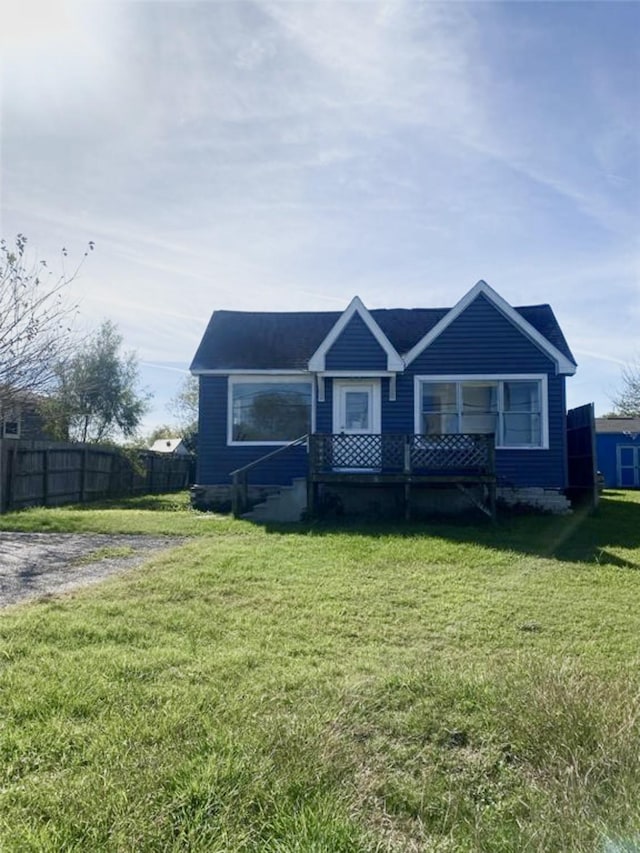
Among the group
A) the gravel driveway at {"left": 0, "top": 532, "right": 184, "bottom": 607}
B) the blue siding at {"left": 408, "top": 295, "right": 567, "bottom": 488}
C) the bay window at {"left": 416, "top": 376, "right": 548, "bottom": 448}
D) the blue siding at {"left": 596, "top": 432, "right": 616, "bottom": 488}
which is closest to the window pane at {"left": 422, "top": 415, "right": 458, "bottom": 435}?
the bay window at {"left": 416, "top": 376, "right": 548, "bottom": 448}

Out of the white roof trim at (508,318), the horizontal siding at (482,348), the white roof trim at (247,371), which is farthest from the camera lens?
the white roof trim at (247,371)

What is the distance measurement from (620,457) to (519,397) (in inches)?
596

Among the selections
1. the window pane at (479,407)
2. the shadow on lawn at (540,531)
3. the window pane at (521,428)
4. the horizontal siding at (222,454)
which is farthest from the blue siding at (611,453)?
the horizontal siding at (222,454)

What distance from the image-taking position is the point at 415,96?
26.2ft

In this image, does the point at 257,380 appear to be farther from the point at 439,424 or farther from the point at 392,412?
the point at 439,424

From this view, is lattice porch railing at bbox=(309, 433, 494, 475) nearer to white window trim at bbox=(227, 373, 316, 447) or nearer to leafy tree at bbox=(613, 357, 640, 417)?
white window trim at bbox=(227, 373, 316, 447)

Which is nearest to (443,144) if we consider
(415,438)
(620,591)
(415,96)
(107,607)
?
(415,96)

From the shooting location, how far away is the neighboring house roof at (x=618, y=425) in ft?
85.0

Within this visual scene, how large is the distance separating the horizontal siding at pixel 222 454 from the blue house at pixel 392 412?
0.03 metres

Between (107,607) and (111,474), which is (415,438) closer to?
(107,607)

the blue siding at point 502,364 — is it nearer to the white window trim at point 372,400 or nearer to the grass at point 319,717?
the white window trim at point 372,400

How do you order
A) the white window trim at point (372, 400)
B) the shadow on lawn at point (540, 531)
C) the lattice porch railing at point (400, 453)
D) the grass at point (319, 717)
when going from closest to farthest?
1. the grass at point (319, 717)
2. the shadow on lawn at point (540, 531)
3. the lattice porch railing at point (400, 453)
4. the white window trim at point (372, 400)

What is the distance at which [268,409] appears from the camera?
575 inches

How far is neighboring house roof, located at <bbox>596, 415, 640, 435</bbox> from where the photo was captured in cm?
2592
